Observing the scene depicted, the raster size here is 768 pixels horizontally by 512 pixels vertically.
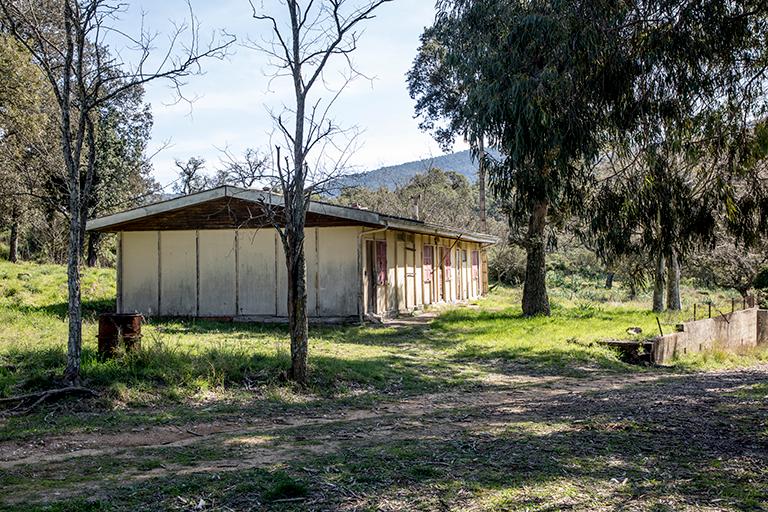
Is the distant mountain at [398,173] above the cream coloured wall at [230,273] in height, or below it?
above

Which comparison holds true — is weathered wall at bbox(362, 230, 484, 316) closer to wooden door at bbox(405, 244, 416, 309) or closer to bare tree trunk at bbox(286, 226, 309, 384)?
wooden door at bbox(405, 244, 416, 309)

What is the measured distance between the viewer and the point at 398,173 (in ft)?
139

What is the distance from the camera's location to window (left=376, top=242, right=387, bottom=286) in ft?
54.4

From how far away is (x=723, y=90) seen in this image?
779cm

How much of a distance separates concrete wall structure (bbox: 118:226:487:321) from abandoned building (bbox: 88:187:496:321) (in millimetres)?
25

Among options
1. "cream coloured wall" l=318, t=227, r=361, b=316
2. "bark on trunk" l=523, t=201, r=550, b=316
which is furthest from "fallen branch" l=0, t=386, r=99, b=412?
"bark on trunk" l=523, t=201, r=550, b=316

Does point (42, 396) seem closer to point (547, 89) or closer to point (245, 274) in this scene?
point (547, 89)

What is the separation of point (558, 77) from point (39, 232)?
27319 mm

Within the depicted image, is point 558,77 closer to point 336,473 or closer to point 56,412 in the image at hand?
point 336,473

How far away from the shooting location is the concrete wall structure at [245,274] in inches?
624

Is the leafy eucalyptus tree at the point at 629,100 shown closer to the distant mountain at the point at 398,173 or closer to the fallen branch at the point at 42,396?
the distant mountain at the point at 398,173

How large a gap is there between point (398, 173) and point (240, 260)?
2685cm

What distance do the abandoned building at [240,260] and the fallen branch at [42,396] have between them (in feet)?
27.3

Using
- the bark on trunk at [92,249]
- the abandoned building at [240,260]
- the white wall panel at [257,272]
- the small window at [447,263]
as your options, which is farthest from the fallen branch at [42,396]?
→ the bark on trunk at [92,249]
